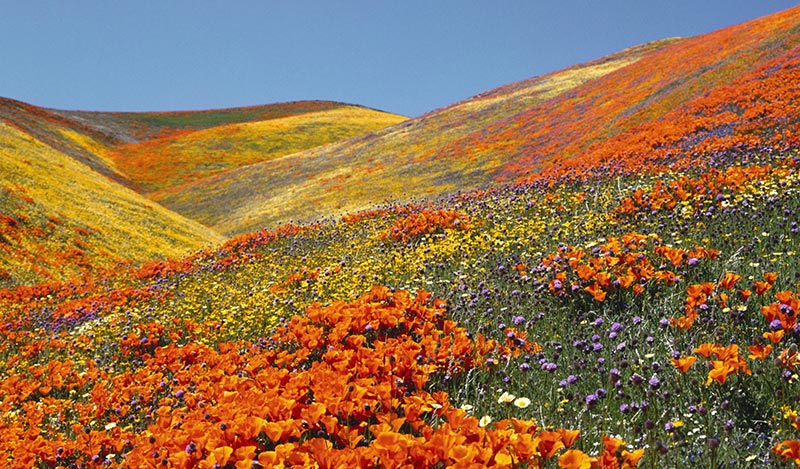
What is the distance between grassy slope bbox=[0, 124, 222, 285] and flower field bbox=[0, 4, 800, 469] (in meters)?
4.41

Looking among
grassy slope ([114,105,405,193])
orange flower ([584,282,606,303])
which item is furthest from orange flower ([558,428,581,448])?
grassy slope ([114,105,405,193])

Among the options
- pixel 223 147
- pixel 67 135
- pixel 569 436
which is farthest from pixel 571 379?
pixel 223 147

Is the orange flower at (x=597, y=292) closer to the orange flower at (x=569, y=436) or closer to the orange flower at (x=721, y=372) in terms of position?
the orange flower at (x=721, y=372)

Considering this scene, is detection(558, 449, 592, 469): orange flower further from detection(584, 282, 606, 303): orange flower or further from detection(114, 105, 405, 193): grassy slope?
detection(114, 105, 405, 193): grassy slope

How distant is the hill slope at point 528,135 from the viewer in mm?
22516

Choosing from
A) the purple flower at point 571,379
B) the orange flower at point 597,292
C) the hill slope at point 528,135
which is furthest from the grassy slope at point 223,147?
the purple flower at point 571,379

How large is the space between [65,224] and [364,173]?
26.8 m

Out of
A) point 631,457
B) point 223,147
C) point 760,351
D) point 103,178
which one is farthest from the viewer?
point 223,147

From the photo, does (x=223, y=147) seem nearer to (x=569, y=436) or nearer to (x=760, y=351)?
(x=760, y=351)

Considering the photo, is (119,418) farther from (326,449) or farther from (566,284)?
(566,284)

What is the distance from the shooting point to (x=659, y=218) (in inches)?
A: 340

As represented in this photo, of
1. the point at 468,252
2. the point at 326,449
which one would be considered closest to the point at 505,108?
the point at 468,252

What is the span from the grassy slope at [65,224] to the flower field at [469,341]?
4406mm

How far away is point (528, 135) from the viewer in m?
39.0
